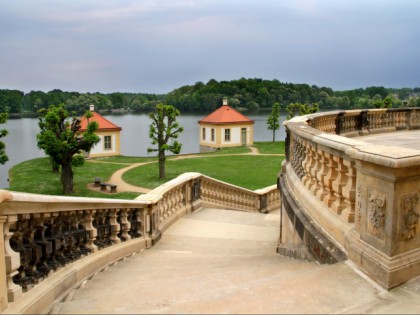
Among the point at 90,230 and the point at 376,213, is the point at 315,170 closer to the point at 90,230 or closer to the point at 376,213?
the point at 376,213

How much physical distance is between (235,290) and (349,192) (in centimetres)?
141

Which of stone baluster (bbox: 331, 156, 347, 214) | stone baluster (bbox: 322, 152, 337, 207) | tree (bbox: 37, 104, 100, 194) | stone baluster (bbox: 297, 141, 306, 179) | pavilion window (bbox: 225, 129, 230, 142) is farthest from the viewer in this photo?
pavilion window (bbox: 225, 129, 230, 142)

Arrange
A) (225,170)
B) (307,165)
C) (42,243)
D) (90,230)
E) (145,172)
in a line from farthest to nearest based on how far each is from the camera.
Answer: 1. (225,170)
2. (145,172)
3. (307,165)
4. (90,230)
5. (42,243)

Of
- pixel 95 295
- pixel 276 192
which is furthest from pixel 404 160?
pixel 276 192

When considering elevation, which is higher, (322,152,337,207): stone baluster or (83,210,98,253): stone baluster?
(322,152,337,207): stone baluster

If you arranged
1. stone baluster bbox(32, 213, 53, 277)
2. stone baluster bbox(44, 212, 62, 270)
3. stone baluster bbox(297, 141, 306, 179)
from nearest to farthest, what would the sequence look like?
stone baluster bbox(32, 213, 53, 277)
stone baluster bbox(44, 212, 62, 270)
stone baluster bbox(297, 141, 306, 179)

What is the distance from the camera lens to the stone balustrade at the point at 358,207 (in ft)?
10.7

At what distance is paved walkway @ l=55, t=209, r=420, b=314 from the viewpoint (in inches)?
124

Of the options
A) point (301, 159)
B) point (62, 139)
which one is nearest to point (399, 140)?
point (301, 159)

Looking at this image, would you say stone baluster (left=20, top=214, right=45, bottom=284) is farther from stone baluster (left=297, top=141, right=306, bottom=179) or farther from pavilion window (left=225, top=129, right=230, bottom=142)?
pavilion window (left=225, top=129, right=230, bottom=142)

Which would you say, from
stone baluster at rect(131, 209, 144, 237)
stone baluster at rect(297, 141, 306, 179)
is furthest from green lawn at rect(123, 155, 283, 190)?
stone baluster at rect(297, 141, 306, 179)

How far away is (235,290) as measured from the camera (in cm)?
353

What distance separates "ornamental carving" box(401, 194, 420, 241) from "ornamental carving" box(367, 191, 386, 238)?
14 centimetres

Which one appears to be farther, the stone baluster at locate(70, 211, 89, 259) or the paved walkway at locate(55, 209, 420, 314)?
the stone baluster at locate(70, 211, 89, 259)
